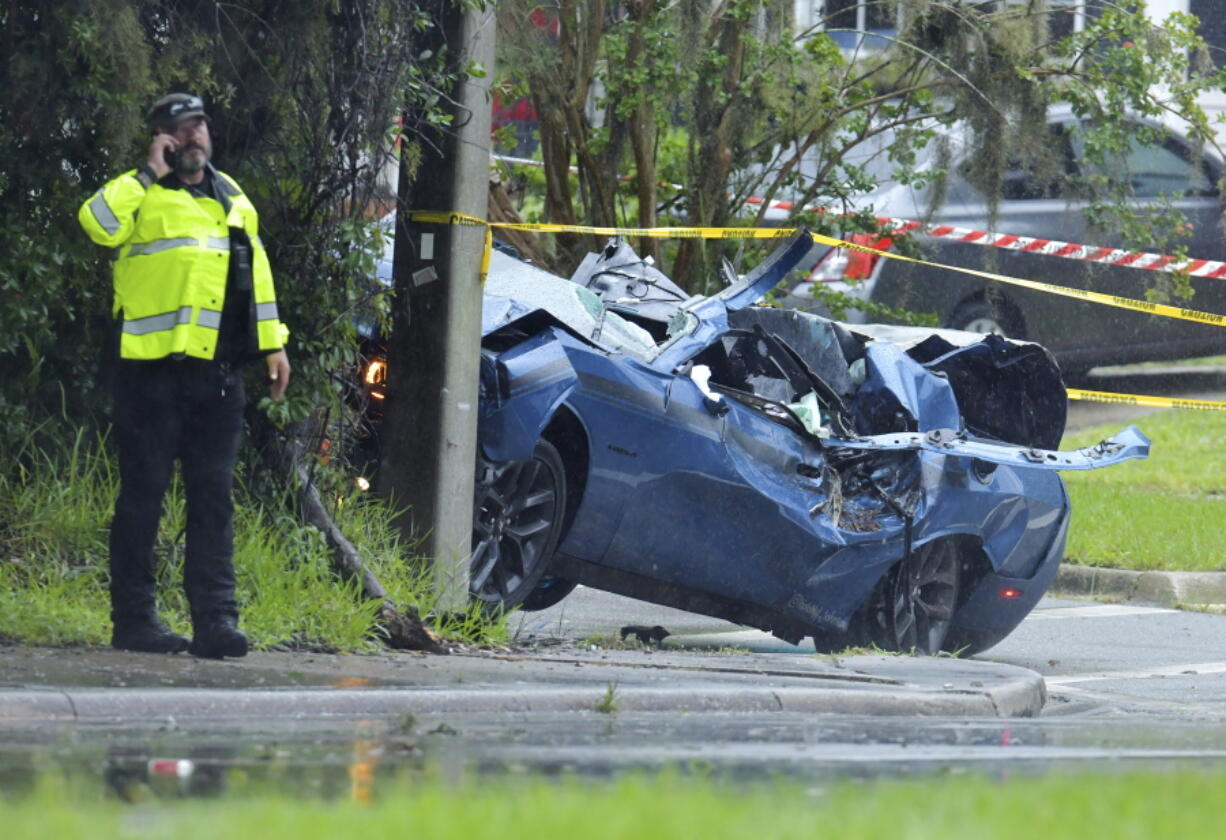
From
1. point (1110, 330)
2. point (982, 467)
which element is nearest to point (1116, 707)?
point (982, 467)

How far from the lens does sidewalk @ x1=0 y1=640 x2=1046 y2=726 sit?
6371 mm

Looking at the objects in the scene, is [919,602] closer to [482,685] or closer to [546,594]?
[546,594]

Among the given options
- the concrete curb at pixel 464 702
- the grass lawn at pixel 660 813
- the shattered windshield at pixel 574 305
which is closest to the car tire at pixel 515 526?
the shattered windshield at pixel 574 305

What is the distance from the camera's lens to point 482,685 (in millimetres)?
7160

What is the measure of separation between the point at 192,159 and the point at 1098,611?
7.48 metres

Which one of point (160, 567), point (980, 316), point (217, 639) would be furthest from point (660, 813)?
point (980, 316)

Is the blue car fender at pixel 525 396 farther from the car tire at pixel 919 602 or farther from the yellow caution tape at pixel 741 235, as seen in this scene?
the car tire at pixel 919 602

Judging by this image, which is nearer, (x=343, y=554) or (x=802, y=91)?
(x=343, y=554)

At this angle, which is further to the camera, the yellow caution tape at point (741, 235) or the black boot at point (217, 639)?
the yellow caution tape at point (741, 235)

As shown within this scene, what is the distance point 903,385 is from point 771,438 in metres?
0.94

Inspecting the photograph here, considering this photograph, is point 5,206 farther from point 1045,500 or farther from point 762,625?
point 1045,500

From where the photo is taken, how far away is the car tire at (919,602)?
32.4 ft

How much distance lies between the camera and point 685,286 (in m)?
14.0

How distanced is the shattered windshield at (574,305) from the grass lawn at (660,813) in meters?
4.00
